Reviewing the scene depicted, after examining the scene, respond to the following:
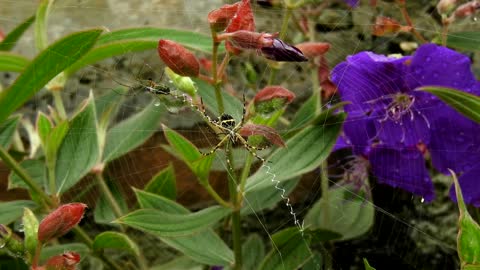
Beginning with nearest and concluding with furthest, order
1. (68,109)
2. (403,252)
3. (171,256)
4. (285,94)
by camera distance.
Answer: (285,94), (403,252), (171,256), (68,109)

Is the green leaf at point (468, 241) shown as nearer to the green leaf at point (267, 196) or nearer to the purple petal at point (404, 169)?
the purple petal at point (404, 169)

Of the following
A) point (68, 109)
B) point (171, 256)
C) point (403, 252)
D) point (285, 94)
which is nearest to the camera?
point (285, 94)

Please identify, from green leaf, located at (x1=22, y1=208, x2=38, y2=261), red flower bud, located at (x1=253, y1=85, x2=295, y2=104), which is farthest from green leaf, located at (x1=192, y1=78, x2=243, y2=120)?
green leaf, located at (x1=22, y1=208, x2=38, y2=261)

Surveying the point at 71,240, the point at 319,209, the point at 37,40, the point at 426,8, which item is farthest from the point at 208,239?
the point at 426,8

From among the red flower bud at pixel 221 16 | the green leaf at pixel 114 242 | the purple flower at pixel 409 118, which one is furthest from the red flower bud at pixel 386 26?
the green leaf at pixel 114 242

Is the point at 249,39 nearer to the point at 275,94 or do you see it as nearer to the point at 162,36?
the point at 275,94

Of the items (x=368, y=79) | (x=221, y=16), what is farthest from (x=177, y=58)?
(x=368, y=79)

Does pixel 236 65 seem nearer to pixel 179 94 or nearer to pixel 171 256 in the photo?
pixel 171 256
